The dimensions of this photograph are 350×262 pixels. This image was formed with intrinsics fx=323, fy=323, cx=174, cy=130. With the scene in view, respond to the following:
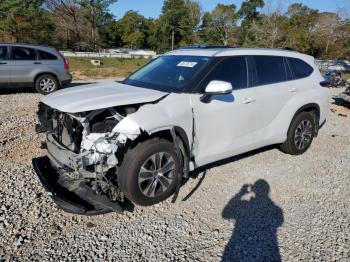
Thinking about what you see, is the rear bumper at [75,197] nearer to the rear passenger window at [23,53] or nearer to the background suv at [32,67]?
the background suv at [32,67]

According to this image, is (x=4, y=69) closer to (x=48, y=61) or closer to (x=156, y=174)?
(x=48, y=61)

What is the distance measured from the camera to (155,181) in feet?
12.1

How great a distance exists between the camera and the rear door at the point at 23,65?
10250 millimetres

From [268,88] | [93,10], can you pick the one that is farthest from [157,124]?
[93,10]

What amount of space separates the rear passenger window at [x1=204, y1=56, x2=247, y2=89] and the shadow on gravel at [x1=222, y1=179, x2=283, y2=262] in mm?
1442

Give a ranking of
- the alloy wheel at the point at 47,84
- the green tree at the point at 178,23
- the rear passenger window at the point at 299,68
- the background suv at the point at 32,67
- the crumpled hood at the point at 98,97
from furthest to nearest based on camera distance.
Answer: the green tree at the point at 178,23, the alloy wheel at the point at 47,84, the background suv at the point at 32,67, the rear passenger window at the point at 299,68, the crumpled hood at the point at 98,97

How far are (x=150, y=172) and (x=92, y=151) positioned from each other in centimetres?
68

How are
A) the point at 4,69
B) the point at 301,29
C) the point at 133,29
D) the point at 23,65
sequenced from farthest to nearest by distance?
the point at 133,29 < the point at 301,29 < the point at 23,65 < the point at 4,69

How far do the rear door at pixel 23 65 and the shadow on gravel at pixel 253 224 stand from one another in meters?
8.67

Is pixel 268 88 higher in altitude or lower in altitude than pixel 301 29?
lower

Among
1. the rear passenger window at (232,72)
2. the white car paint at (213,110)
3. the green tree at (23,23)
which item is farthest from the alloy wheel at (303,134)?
the green tree at (23,23)

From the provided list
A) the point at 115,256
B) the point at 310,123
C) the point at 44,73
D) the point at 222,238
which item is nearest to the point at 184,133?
the point at 222,238

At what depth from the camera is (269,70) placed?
16.1 feet

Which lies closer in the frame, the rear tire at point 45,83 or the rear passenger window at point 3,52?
the rear passenger window at point 3,52
